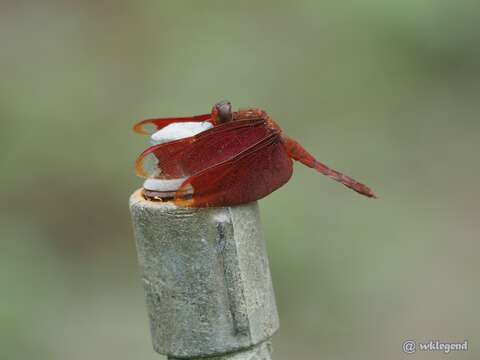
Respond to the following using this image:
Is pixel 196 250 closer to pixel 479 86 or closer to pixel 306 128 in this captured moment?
pixel 306 128

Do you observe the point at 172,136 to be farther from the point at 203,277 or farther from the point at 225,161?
the point at 203,277

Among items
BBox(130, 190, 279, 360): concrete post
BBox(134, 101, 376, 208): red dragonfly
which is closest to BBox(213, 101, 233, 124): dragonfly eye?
BBox(134, 101, 376, 208): red dragonfly

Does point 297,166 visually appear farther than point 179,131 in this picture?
Yes

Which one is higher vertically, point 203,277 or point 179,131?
point 179,131

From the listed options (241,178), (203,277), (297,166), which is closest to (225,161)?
(241,178)

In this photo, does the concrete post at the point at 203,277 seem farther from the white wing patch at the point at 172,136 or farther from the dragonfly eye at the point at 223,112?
the dragonfly eye at the point at 223,112

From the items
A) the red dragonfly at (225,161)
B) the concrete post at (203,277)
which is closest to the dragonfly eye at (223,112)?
the red dragonfly at (225,161)

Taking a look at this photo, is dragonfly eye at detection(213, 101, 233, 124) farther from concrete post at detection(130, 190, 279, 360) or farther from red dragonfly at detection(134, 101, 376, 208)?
concrete post at detection(130, 190, 279, 360)
